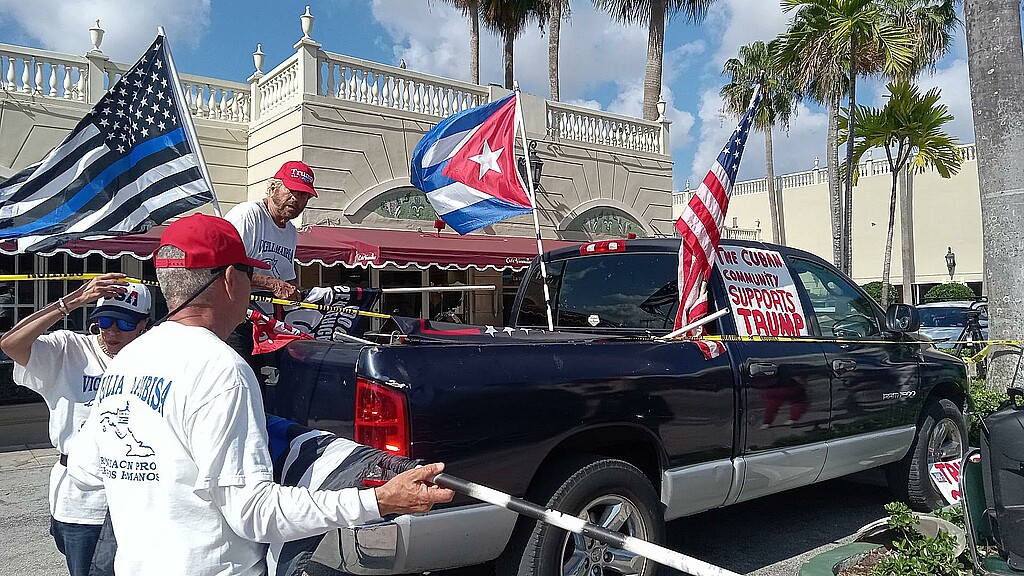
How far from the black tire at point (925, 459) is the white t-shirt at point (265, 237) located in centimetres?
434

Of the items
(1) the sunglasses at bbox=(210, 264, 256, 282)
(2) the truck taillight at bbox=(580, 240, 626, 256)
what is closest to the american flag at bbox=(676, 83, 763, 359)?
(2) the truck taillight at bbox=(580, 240, 626, 256)

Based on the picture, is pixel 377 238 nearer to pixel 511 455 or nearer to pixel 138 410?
pixel 511 455

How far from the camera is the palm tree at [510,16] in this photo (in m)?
20.1

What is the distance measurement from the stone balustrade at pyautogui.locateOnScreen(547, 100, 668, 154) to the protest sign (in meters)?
11.1

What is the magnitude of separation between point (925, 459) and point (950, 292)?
25.2 metres

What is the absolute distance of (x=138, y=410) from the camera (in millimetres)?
1850

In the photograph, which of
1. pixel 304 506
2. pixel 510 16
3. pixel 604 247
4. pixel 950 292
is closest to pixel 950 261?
pixel 950 292

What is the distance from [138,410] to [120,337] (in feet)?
4.19

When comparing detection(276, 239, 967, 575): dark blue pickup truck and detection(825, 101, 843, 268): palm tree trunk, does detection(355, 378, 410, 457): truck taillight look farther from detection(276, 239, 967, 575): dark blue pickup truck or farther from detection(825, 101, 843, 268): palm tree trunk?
detection(825, 101, 843, 268): palm tree trunk

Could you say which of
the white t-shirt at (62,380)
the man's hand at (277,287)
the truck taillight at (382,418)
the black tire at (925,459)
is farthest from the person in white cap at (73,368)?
the black tire at (925,459)

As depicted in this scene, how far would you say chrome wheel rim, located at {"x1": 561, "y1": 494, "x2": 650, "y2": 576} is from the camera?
3375 millimetres

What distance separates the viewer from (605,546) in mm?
3465

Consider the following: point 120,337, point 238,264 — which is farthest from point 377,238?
point 238,264

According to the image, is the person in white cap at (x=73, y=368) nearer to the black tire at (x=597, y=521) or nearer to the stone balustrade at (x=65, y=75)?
the black tire at (x=597, y=521)
